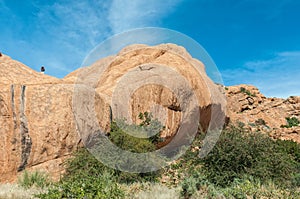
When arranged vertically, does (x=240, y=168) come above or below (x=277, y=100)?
below

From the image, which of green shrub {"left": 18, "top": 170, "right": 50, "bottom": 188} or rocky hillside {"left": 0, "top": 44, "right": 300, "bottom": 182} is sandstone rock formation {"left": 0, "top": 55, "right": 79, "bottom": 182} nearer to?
rocky hillside {"left": 0, "top": 44, "right": 300, "bottom": 182}

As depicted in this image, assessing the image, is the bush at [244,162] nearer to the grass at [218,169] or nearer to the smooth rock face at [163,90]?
the grass at [218,169]

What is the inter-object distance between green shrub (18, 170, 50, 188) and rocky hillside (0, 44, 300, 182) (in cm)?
64

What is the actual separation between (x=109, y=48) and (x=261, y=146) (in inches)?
396

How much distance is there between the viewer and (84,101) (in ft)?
41.5

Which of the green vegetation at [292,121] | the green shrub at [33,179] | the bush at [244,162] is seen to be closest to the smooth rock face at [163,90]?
the bush at [244,162]

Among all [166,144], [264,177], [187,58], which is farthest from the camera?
[187,58]

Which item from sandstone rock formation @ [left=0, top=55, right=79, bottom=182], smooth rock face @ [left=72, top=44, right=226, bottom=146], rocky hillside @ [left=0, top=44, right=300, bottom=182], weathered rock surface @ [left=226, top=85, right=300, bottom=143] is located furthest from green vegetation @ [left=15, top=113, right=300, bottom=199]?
weathered rock surface @ [left=226, top=85, right=300, bottom=143]

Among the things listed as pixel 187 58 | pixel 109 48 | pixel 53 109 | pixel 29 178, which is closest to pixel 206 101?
pixel 187 58

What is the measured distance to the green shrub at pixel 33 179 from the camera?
9.36m

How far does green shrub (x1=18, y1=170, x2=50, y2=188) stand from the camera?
9.36m

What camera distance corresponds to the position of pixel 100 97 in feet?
45.8

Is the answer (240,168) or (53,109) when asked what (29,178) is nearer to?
(53,109)

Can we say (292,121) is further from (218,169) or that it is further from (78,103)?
(78,103)
